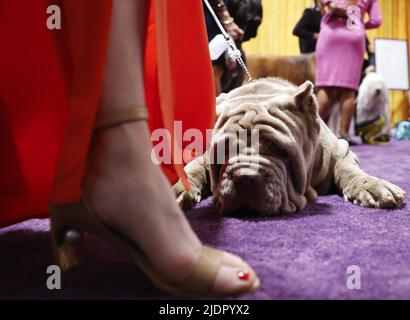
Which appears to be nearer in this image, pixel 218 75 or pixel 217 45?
pixel 217 45

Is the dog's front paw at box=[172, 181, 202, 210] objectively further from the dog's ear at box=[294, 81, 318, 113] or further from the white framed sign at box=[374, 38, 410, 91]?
the white framed sign at box=[374, 38, 410, 91]

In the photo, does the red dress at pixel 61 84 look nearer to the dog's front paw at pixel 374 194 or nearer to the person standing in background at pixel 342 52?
the dog's front paw at pixel 374 194

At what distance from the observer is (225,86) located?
2.85 metres

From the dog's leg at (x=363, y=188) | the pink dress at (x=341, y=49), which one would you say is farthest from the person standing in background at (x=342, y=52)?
the dog's leg at (x=363, y=188)

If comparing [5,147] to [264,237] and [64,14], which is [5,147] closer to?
[64,14]

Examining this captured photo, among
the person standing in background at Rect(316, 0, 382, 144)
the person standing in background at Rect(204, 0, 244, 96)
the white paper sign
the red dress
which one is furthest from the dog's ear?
the person standing in background at Rect(316, 0, 382, 144)

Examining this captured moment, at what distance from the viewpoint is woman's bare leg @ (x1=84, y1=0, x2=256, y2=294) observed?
66cm

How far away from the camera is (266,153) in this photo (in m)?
1.25

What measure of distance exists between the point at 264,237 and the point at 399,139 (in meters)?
5.05

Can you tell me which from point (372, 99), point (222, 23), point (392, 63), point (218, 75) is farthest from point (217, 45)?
point (392, 63)

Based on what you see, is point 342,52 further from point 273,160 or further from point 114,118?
point 114,118

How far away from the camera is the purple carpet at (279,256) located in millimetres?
708

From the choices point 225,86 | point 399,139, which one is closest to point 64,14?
point 225,86

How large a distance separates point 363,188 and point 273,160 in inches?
13.7
